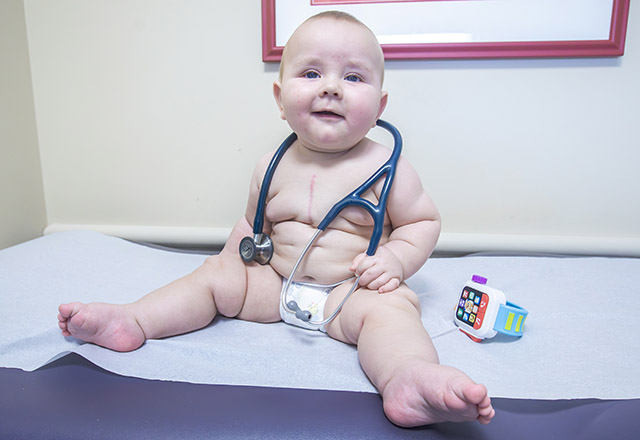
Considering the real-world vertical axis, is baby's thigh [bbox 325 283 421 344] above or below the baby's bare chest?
below

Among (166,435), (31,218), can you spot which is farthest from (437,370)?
(31,218)

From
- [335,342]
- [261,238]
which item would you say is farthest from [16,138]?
[335,342]

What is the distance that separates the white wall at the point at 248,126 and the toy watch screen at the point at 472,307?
1.60ft

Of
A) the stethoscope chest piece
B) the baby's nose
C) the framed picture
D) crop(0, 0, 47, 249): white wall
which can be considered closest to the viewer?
the baby's nose

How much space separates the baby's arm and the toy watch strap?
154mm

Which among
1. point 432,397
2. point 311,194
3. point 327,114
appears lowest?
point 432,397

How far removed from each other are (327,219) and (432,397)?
36 centimetres

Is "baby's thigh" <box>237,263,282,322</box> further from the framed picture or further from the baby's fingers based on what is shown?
the framed picture

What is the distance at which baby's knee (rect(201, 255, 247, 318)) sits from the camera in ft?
2.47

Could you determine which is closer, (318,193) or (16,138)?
(318,193)

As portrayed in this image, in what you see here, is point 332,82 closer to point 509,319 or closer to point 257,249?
point 257,249

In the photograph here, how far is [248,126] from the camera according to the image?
1270 millimetres

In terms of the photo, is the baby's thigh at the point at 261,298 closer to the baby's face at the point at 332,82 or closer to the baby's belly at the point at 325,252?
the baby's belly at the point at 325,252

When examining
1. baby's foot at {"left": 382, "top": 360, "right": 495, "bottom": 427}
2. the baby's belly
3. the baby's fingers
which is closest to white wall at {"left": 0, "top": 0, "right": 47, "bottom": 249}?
the baby's belly
